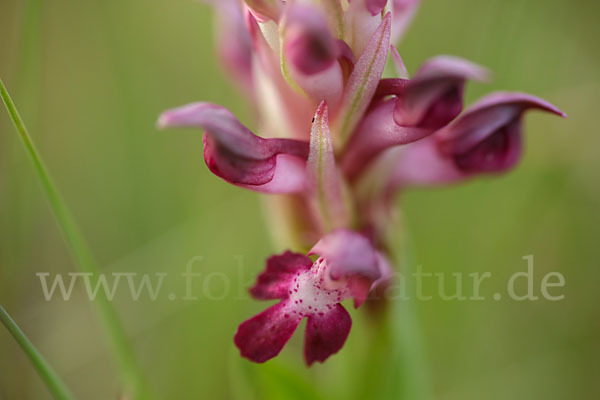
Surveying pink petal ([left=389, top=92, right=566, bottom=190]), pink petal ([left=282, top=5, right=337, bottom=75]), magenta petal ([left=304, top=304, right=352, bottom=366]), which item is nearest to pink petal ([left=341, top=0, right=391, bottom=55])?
pink petal ([left=282, top=5, right=337, bottom=75])

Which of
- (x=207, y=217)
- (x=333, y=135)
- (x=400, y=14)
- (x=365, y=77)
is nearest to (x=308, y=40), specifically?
(x=365, y=77)

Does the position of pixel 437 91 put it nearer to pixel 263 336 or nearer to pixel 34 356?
pixel 263 336

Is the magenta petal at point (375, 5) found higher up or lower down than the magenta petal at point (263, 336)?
higher up

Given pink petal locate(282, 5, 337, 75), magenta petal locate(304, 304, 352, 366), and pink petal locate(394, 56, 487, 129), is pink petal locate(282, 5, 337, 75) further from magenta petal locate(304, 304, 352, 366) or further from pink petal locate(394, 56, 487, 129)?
magenta petal locate(304, 304, 352, 366)

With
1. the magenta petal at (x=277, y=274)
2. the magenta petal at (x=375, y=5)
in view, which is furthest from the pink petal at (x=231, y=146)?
the magenta petal at (x=375, y=5)

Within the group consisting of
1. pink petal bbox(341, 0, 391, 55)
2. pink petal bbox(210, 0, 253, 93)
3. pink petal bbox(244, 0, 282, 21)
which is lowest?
pink petal bbox(341, 0, 391, 55)

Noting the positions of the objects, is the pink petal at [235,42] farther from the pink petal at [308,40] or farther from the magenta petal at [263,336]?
the magenta petal at [263,336]

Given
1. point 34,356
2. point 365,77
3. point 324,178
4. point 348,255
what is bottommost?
point 34,356
